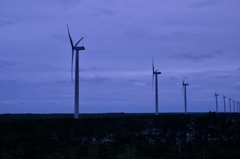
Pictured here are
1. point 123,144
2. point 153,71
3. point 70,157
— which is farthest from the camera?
point 153,71

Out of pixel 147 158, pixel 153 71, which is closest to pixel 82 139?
pixel 147 158

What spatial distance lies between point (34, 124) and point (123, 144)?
33.1 feet

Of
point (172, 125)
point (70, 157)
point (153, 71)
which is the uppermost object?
point (153, 71)

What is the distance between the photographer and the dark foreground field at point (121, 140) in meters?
25.8

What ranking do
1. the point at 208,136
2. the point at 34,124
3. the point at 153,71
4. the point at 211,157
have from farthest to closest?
the point at 153,71, the point at 34,124, the point at 208,136, the point at 211,157

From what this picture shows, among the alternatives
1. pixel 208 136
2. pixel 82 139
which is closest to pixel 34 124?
pixel 82 139

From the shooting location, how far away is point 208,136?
100 ft

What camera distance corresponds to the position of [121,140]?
29172mm

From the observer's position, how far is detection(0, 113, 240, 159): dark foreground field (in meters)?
25.8

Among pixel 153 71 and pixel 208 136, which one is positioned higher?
pixel 153 71

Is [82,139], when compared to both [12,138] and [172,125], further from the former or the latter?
[172,125]

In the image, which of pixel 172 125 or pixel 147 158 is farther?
pixel 172 125

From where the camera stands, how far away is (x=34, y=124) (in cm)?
3494

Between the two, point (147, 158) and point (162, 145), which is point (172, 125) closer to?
point (162, 145)
